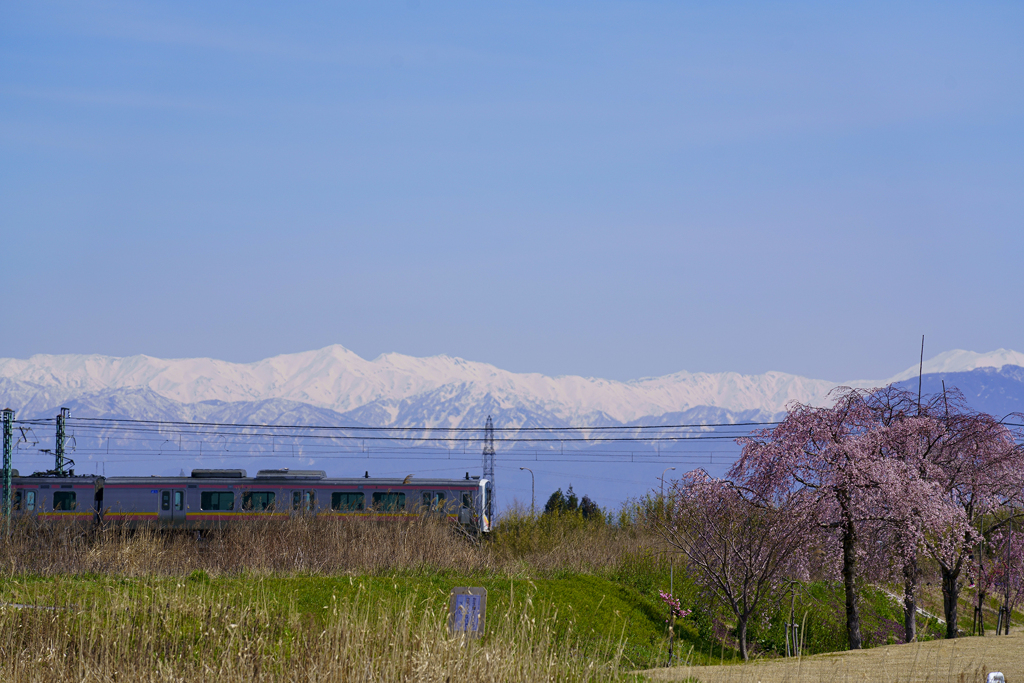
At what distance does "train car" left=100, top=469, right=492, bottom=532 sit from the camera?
3709 cm

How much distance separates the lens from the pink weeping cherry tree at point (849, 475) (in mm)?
19547

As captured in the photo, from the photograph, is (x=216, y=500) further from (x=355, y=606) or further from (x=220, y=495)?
(x=355, y=606)

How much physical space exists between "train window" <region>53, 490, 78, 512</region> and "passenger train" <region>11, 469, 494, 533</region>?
0.04 meters

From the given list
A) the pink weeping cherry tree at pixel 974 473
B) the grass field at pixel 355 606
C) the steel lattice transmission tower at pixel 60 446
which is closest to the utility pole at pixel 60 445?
the steel lattice transmission tower at pixel 60 446

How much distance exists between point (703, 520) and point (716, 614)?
181 inches

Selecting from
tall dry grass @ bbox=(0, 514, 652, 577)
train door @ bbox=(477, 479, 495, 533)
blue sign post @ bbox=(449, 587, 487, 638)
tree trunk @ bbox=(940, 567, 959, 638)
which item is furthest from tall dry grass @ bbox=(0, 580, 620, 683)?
train door @ bbox=(477, 479, 495, 533)

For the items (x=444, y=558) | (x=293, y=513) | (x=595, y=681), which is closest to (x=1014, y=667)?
(x=595, y=681)

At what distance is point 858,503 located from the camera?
19547mm

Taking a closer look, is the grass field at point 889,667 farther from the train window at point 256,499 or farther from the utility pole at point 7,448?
the utility pole at point 7,448

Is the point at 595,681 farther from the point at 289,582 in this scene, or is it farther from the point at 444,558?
the point at 444,558

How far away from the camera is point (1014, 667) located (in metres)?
13.0

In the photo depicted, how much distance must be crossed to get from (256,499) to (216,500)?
1.47 metres

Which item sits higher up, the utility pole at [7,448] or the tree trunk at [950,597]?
the utility pole at [7,448]

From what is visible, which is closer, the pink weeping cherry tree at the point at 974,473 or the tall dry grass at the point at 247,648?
the tall dry grass at the point at 247,648
